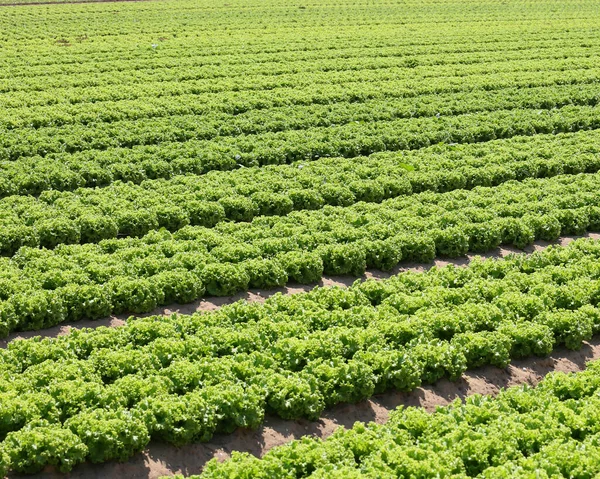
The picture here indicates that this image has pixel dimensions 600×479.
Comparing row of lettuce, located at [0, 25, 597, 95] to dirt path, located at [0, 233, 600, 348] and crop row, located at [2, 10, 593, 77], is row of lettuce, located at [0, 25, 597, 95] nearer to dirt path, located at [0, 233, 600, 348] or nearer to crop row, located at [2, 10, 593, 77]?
crop row, located at [2, 10, 593, 77]

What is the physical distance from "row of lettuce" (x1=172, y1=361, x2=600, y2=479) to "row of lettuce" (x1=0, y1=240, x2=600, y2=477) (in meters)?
0.13

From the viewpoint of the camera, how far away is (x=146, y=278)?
1342cm

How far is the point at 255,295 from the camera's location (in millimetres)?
13875

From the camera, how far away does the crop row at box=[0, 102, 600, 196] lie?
59.8 ft

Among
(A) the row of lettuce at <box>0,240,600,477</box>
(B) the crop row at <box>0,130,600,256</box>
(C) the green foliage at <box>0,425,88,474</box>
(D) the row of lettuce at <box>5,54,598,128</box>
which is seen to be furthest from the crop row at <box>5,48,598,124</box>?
(C) the green foliage at <box>0,425,88,474</box>

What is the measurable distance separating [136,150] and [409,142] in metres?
8.14

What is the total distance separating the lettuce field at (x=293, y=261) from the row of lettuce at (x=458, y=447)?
3cm

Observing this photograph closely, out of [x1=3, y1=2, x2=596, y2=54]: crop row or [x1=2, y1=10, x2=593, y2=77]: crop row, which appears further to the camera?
[x1=3, y1=2, x2=596, y2=54]: crop row

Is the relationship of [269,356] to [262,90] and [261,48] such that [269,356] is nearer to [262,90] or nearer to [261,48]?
[262,90]

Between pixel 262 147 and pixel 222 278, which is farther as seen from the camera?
pixel 262 147

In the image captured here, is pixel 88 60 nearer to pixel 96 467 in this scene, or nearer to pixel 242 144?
pixel 242 144

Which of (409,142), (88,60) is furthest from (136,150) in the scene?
(88,60)

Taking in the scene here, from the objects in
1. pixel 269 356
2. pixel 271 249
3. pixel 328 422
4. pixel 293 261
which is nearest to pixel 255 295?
pixel 293 261

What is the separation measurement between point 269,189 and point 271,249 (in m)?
3.39
